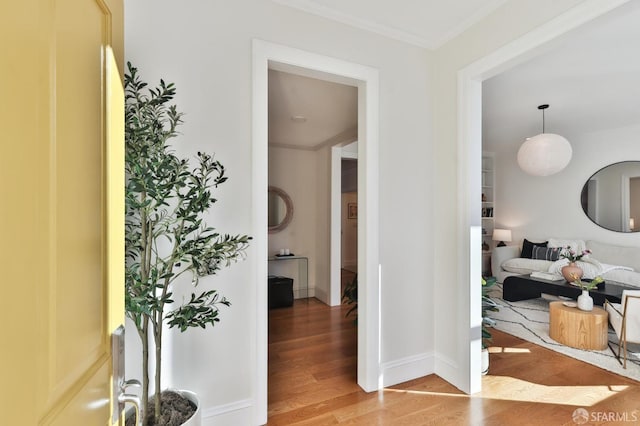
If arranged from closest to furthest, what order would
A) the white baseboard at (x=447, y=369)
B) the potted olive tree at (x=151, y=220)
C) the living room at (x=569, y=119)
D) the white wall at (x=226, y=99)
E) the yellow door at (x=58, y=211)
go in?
the yellow door at (x=58, y=211) → the potted olive tree at (x=151, y=220) → the white wall at (x=226, y=99) → the white baseboard at (x=447, y=369) → the living room at (x=569, y=119)

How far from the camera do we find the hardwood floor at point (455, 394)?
1.93 meters

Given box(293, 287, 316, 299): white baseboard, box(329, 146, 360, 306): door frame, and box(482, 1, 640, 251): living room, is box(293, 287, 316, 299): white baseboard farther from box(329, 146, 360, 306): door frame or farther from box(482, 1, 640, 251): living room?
box(482, 1, 640, 251): living room

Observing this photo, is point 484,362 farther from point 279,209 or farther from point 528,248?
point 528,248

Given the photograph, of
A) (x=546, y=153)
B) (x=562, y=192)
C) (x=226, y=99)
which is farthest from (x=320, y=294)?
(x=562, y=192)

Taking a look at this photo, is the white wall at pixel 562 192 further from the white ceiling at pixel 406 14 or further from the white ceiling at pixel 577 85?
the white ceiling at pixel 406 14

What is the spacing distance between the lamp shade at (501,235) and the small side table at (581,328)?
10.6ft

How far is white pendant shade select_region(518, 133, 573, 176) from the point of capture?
3447 millimetres

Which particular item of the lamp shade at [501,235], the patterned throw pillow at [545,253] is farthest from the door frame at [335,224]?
the lamp shade at [501,235]

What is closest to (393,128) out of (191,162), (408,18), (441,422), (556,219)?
(408,18)

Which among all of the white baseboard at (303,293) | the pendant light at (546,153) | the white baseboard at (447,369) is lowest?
the white baseboard at (303,293)

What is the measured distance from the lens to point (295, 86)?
2.80 metres

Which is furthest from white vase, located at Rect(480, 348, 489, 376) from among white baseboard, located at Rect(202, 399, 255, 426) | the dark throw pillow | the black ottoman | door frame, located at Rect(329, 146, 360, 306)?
the dark throw pillow

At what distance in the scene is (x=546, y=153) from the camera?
3467mm

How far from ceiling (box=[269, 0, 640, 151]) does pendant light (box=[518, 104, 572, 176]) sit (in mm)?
541
